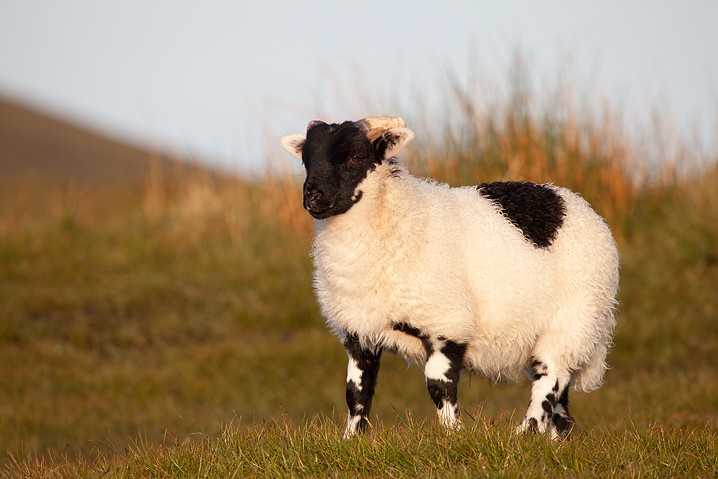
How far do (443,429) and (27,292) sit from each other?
890 centimetres

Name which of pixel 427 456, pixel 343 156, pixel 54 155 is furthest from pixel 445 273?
pixel 54 155

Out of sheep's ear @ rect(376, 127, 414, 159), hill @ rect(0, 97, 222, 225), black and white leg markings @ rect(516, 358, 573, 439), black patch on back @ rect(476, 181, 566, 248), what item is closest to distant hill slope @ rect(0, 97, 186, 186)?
hill @ rect(0, 97, 222, 225)

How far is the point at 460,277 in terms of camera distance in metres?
6.39

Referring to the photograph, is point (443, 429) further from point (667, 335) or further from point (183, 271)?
point (183, 271)

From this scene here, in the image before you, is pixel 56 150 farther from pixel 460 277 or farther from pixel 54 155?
pixel 460 277

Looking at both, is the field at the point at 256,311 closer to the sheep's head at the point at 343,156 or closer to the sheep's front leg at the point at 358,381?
the sheep's front leg at the point at 358,381

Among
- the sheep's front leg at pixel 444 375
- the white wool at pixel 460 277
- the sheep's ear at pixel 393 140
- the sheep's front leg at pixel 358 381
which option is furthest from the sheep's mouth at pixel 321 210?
the sheep's front leg at pixel 444 375

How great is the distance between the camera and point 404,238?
639 cm

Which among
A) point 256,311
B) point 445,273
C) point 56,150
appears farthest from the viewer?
point 56,150

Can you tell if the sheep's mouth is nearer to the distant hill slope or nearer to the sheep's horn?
the sheep's horn

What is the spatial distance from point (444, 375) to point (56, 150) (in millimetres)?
44633

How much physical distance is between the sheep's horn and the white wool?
0.92 feet

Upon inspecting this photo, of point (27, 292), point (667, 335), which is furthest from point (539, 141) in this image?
point (27, 292)

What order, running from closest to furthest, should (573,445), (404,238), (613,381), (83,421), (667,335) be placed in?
(573,445), (404,238), (83,421), (613,381), (667,335)
